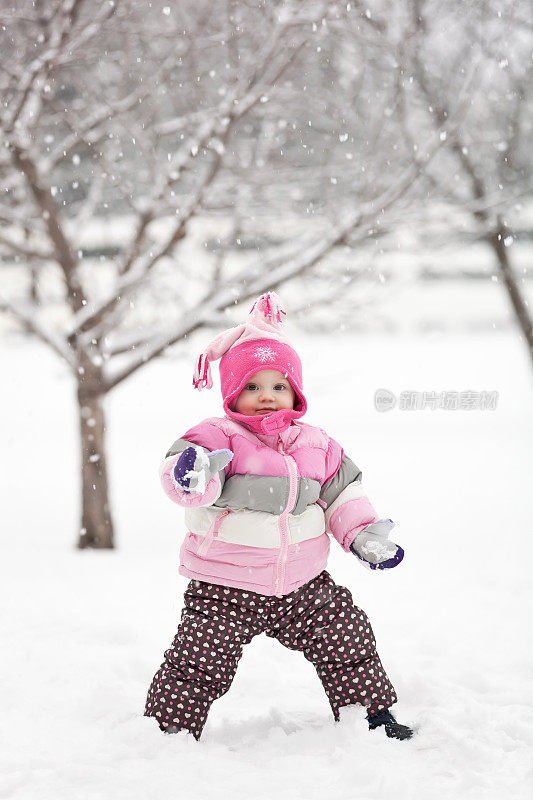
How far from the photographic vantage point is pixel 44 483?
850 cm

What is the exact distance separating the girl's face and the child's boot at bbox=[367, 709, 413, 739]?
0.99m

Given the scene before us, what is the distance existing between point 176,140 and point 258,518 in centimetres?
475

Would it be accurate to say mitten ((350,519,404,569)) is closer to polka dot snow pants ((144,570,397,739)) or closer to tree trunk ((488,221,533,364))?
polka dot snow pants ((144,570,397,739))

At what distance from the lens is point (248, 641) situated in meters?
2.48

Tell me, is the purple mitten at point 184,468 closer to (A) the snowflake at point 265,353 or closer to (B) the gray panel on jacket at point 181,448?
(B) the gray panel on jacket at point 181,448

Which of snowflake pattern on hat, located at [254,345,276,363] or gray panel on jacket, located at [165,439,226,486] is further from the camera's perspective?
snowflake pattern on hat, located at [254,345,276,363]

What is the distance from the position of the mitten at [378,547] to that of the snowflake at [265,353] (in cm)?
61

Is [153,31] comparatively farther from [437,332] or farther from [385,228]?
[437,332]

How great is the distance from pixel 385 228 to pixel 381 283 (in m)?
0.39

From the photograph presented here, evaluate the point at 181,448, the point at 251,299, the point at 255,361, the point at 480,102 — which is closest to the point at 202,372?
the point at 255,361

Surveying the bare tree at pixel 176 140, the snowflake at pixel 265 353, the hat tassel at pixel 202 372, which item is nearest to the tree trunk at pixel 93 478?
the bare tree at pixel 176 140

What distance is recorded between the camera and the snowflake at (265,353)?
2.51 metres

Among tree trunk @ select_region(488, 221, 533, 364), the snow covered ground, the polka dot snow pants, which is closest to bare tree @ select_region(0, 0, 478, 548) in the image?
the snow covered ground

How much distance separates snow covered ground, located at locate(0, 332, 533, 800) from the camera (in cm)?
217
